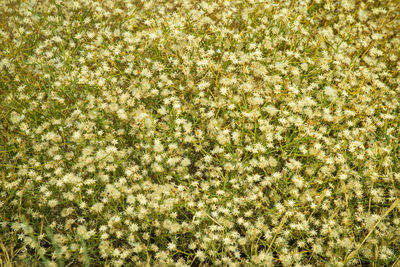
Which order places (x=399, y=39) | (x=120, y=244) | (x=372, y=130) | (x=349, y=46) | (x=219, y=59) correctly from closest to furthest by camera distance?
(x=120, y=244) → (x=372, y=130) → (x=219, y=59) → (x=349, y=46) → (x=399, y=39)

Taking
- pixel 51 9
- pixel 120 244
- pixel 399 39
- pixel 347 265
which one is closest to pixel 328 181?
pixel 347 265

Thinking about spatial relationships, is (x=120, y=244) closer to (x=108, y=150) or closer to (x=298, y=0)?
(x=108, y=150)

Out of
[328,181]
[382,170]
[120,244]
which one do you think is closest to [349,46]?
[382,170]

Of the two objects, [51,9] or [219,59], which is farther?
[51,9]

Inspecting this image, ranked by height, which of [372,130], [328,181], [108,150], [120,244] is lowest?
[120,244]

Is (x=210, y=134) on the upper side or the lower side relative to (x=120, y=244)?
upper

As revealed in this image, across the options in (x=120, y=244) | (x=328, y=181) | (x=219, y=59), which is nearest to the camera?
(x=120, y=244)
